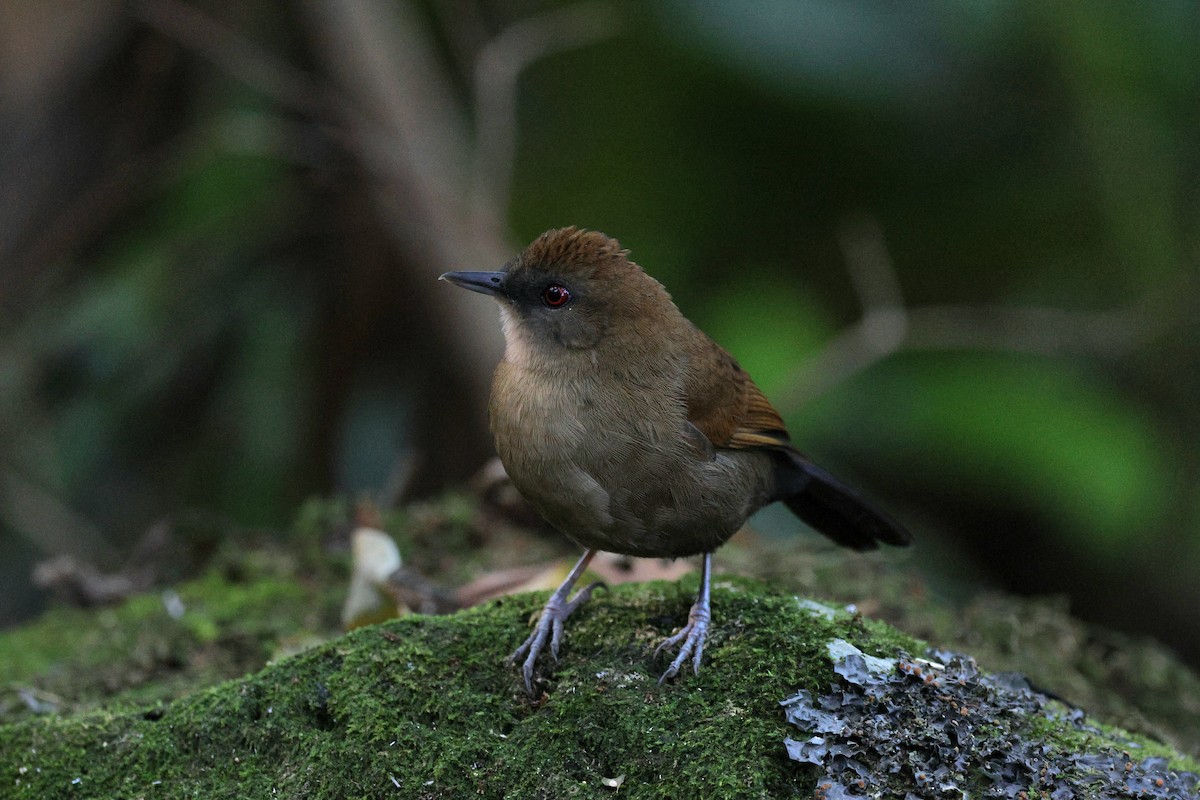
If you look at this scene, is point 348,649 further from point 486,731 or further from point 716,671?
point 716,671

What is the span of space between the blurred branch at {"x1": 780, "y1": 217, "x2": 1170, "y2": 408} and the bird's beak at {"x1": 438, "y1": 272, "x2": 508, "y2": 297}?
3230 mm

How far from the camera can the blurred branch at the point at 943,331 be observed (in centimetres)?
607

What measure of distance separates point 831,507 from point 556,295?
120 centimetres

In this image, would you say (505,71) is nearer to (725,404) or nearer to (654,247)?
(654,247)

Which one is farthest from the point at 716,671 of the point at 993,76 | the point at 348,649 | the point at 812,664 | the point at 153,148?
the point at 153,148

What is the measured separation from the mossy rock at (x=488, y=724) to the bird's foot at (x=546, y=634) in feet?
0.11

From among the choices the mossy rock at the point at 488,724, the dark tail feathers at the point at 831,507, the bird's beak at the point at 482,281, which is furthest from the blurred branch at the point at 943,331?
the mossy rock at the point at 488,724

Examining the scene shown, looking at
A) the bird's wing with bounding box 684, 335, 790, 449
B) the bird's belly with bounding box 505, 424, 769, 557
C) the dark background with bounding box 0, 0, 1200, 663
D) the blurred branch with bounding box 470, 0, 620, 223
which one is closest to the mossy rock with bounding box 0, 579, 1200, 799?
the bird's belly with bounding box 505, 424, 769, 557

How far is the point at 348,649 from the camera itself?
9.04ft

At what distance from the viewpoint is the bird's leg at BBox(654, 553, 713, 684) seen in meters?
2.59

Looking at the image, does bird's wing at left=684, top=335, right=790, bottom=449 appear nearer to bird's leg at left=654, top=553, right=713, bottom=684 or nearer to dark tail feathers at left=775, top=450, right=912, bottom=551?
dark tail feathers at left=775, top=450, right=912, bottom=551

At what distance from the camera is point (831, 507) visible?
3672 mm

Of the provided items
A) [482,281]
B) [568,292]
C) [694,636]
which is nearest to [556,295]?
[568,292]

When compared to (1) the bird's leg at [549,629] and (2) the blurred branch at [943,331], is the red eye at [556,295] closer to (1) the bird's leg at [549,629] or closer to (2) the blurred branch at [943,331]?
(1) the bird's leg at [549,629]
